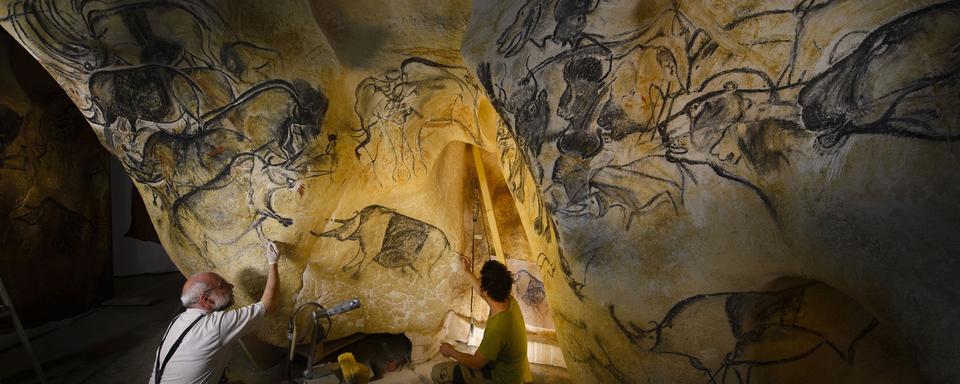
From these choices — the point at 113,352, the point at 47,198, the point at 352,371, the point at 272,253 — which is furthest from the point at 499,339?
the point at 47,198

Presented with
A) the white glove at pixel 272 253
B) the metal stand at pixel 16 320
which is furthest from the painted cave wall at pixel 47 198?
the white glove at pixel 272 253

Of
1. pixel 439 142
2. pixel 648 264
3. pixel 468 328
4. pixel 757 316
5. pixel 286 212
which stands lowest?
pixel 468 328

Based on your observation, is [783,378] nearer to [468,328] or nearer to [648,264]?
[648,264]

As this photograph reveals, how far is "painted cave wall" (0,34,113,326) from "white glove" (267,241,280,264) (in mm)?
3692

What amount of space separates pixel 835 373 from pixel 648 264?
105 cm

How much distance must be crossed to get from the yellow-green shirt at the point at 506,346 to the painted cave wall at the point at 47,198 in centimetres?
528

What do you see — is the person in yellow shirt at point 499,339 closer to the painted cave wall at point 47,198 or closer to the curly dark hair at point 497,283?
the curly dark hair at point 497,283

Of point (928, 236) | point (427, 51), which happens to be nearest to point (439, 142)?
point (427, 51)

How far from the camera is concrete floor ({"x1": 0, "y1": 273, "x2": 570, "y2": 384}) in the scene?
4.62 m

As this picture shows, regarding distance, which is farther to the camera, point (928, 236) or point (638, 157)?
point (638, 157)

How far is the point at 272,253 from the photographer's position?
11.6 feet

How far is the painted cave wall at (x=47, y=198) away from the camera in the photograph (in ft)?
17.6

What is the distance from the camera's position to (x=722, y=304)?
2.37m

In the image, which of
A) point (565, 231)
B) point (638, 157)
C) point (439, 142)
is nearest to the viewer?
point (638, 157)
